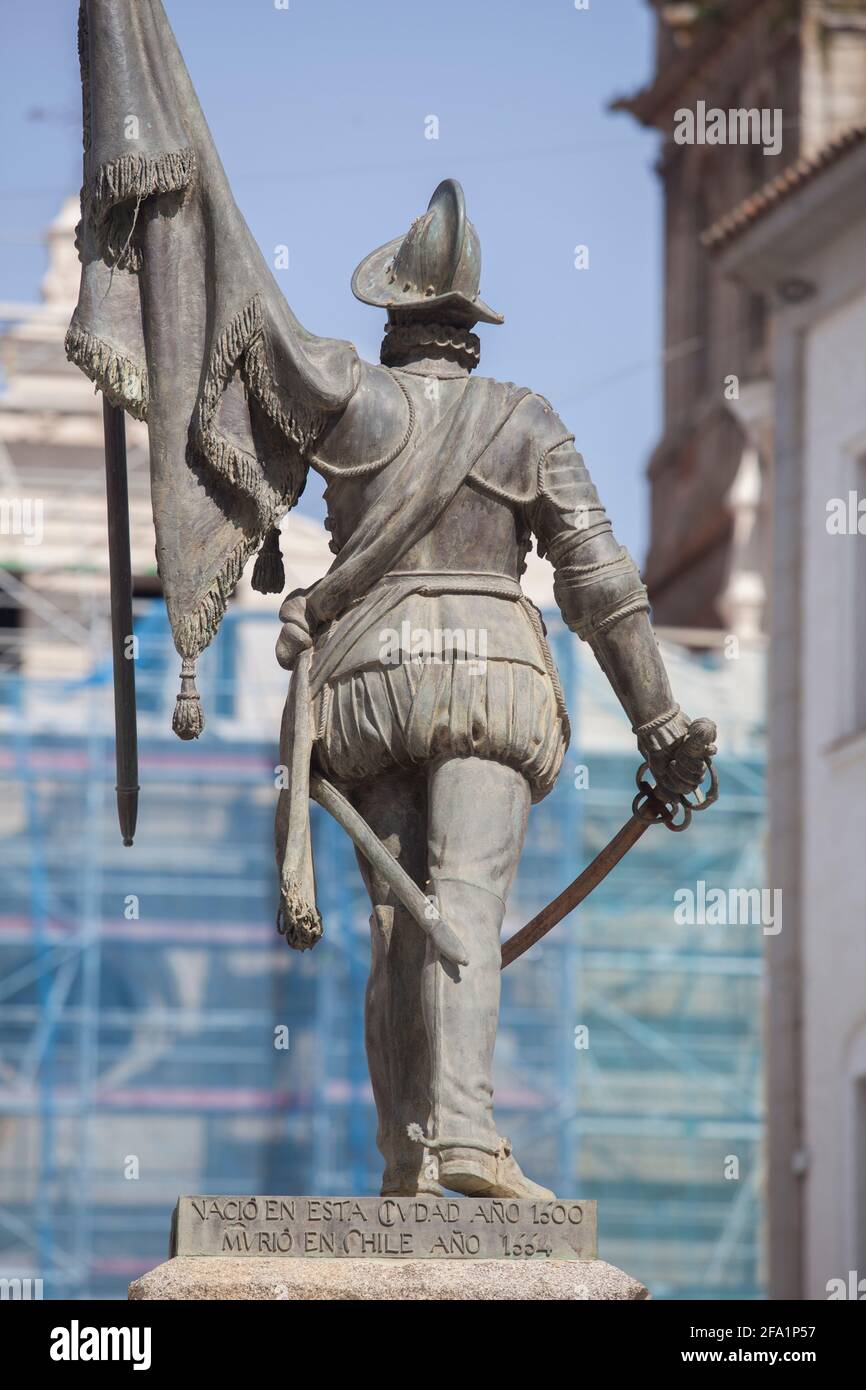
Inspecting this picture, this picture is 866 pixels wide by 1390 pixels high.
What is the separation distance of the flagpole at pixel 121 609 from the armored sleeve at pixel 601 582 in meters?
1.10

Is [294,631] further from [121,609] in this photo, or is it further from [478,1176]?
[478,1176]

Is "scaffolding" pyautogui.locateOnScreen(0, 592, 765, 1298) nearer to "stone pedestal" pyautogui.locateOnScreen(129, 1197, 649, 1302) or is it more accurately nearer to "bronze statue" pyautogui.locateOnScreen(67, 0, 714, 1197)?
"bronze statue" pyautogui.locateOnScreen(67, 0, 714, 1197)

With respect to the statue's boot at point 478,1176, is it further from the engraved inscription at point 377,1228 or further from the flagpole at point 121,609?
the flagpole at point 121,609

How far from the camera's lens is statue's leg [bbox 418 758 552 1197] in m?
8.00

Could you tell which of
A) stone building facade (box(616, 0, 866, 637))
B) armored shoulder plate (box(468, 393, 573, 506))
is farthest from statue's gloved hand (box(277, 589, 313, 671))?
stone building facade (box(616, 0, 866, 637))

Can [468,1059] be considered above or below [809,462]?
below

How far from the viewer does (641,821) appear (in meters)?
A: 8.74

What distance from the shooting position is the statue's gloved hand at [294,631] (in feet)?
28.0

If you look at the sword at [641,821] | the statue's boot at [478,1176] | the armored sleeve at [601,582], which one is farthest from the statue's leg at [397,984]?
the armored sleeve at [601,582]

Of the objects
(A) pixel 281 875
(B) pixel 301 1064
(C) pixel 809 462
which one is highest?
(C) pixel 809 462

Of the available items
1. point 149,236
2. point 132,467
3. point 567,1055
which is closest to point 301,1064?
point 567,1055
